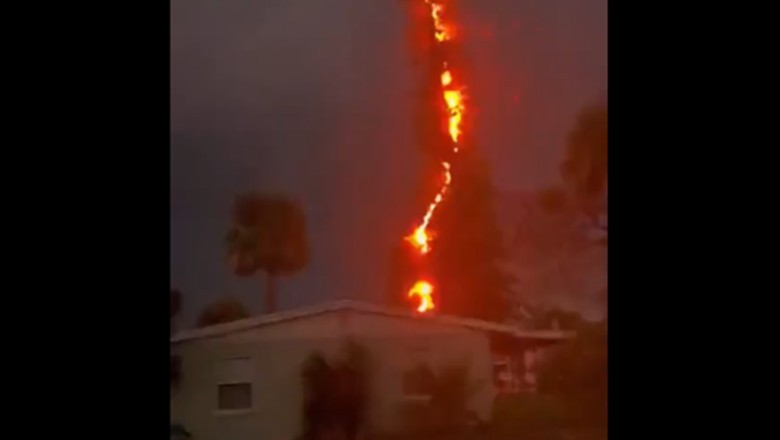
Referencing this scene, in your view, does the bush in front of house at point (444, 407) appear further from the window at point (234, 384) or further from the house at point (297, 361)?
the window at point (234, 384)

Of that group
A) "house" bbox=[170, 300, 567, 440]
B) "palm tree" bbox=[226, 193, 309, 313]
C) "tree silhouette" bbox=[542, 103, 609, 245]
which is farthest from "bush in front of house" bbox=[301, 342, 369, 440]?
"tree silhouette" bbox=[542, 103, 609, 245]

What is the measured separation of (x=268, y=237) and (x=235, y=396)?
257 mm

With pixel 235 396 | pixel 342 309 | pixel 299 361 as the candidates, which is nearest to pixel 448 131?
pixel 342 309

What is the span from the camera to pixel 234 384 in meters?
1.67

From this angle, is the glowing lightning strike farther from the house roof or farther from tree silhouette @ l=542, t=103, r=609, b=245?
tree silhouette @ l=542, t=103, r=609, b=245

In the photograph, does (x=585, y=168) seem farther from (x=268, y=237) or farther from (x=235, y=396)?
(x=235, y=396)

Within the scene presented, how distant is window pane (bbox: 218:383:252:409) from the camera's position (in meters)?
1.67

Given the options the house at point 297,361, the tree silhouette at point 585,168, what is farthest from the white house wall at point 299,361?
the tree silhouette at point 585,168
